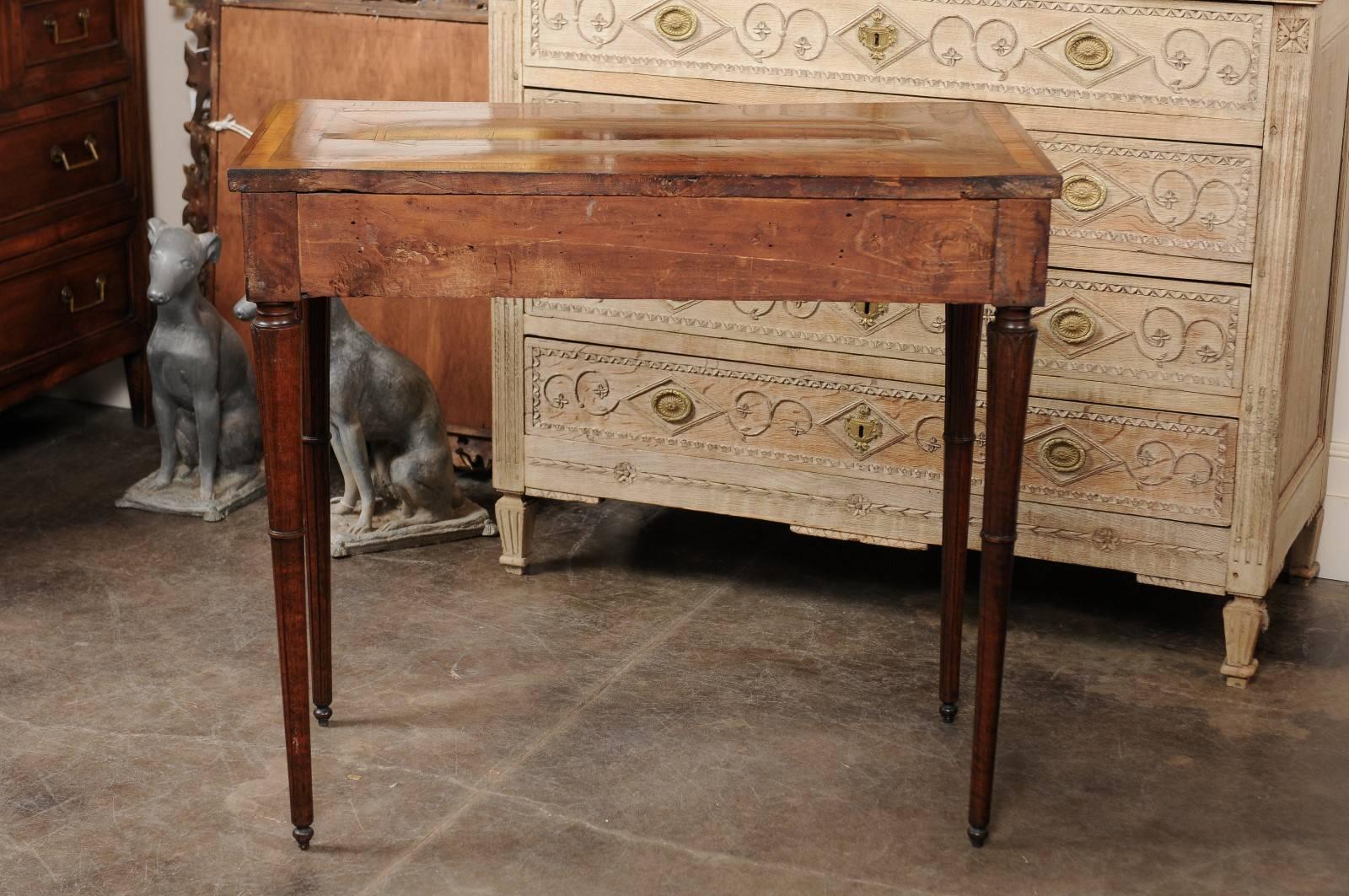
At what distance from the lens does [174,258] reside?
11.4ft

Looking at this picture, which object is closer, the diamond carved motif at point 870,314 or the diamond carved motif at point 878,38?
the diamond carved motif at point 878,38

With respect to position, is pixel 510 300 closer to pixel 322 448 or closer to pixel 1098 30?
pixel 322 448

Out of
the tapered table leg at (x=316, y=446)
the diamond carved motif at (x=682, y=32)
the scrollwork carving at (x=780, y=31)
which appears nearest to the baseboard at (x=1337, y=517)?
the scrollwork carving at (x=780, y=31)

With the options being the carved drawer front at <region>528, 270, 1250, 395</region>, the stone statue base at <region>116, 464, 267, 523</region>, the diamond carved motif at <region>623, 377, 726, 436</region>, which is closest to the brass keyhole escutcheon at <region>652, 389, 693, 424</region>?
the diamond carved motif at <region>623, 377, 726, 436</region>

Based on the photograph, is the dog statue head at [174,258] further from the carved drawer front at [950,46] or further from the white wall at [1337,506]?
the white wall at [1337,506]

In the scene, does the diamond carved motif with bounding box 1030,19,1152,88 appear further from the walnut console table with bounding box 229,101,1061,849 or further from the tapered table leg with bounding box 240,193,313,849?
the tapered table leg with bounding box 240,193,313,849

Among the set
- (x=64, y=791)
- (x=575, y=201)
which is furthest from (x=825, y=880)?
(x=64, y=791)

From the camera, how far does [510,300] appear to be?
3.14 meters

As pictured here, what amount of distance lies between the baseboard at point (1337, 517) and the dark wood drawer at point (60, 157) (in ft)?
9.37

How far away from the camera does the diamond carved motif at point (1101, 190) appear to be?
→ 8.91 feet

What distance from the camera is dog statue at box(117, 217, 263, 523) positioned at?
3.50 metres

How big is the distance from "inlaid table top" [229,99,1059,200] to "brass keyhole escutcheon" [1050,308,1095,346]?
47 cm

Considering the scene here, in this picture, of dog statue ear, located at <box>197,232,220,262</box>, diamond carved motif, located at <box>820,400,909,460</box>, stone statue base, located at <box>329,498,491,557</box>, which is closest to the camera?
diamond carved motif, located at <box>820,400,909,460</box>

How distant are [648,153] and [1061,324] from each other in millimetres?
991
